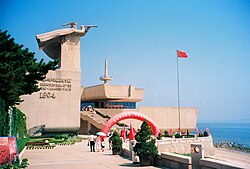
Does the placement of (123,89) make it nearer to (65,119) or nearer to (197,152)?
(65,119)

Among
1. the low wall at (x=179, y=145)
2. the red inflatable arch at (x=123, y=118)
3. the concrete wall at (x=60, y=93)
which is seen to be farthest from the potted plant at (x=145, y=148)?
the concrete wall at (x=60, y=93)

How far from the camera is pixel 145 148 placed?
40.4ft

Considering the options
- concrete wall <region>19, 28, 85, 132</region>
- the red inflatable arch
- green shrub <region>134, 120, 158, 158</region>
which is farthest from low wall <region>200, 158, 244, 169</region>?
concrete wall <region>19, 28, 85, 132</region>

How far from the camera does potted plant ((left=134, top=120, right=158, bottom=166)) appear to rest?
1230 centimetres

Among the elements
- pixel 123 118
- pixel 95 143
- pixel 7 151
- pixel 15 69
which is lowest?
pixel 95 143

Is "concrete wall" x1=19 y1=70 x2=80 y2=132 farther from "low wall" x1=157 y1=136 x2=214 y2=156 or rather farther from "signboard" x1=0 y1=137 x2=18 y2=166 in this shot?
"signboard" x1=0 y1=137 x2=18 y2=166

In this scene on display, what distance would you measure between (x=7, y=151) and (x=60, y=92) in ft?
80.3

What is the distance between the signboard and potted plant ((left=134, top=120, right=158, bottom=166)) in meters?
5.20

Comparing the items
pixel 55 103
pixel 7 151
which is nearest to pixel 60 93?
pixel 55 103

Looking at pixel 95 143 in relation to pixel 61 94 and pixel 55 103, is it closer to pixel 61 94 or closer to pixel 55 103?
pixel 55 103

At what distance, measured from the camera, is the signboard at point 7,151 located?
36.3 ft

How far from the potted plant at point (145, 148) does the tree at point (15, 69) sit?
7.36m

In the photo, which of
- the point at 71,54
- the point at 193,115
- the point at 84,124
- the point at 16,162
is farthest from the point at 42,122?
the point at 193,115

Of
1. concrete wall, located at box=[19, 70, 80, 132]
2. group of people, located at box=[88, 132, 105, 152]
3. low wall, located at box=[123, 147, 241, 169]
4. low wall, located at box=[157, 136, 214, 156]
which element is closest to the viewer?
low wall, located at box=[123, 147, 241, 169]
